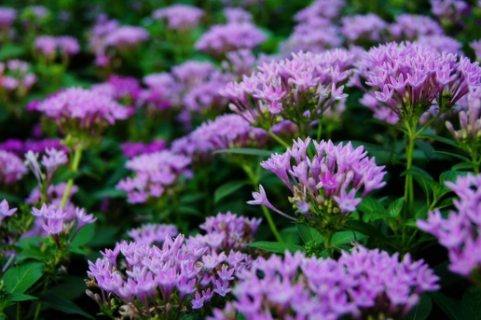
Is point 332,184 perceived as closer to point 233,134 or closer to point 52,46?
point 233,134

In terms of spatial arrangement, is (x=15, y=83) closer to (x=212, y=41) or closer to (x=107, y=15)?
(x=212, y=41)

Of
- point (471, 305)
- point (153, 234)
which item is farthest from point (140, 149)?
point (471, 305)

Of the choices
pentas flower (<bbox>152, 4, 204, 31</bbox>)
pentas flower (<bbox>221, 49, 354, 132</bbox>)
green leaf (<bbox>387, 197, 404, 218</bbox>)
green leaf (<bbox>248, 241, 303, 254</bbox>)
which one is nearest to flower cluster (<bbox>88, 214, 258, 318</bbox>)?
green leaf (<bbox>248, 241, 303, 254</bbox>)

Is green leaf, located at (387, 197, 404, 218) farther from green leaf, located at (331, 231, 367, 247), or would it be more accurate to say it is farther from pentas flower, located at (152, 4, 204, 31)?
pentas flower, located at (152, 4, 204, 31)

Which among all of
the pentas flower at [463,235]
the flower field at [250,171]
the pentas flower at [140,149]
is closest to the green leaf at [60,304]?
the flower field at [250,171]

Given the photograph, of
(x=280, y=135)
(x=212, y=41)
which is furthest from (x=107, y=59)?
(x=280, y=135)

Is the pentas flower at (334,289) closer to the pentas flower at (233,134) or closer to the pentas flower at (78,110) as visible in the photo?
the pentas flower at (233,134)
